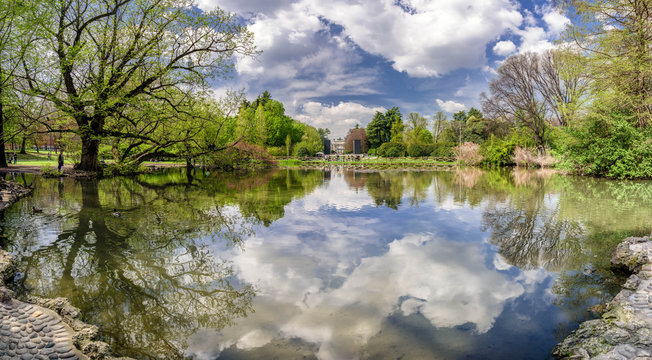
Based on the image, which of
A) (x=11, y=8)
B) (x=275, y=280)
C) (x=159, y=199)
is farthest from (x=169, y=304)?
(x=11, y=8)

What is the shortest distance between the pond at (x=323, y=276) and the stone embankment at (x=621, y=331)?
230 mm

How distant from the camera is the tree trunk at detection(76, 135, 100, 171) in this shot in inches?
814

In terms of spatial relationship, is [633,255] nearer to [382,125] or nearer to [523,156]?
[523,156]

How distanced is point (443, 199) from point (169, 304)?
11455mm

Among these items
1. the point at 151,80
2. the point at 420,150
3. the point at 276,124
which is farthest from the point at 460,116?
the point at 151,80

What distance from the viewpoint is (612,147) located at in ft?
69.5

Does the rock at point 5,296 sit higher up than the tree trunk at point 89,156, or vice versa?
the tree trunk at point 89,156

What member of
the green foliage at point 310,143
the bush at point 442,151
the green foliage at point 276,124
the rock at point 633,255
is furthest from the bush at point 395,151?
the rock at point 633,255

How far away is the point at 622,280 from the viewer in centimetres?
515

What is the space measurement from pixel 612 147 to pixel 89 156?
3316 cm

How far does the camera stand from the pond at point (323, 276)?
11.8ft

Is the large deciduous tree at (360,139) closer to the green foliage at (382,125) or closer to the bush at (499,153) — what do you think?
the green foliage at (382,125)

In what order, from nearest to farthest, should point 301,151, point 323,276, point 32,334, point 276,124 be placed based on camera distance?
point 32,334, point 323,276, point 301,151, point 276,124

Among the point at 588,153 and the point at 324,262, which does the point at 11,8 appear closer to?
the point at 324,262
